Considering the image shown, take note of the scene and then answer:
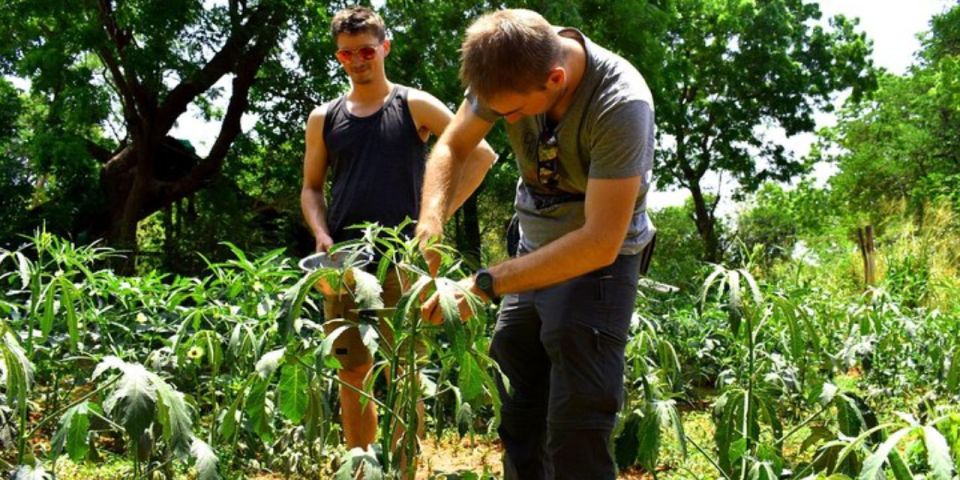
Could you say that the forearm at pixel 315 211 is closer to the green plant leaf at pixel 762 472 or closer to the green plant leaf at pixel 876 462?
the green plant leaf at pixel 762 472

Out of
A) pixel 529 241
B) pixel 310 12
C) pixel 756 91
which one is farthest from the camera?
pixel 756 91

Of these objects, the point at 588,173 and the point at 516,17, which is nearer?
the point at 516,17

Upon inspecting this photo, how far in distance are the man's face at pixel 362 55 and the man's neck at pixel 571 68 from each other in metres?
1.13

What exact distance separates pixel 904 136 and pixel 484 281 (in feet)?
102

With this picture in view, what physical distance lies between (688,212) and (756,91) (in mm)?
5776

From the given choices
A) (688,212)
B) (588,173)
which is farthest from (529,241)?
(688,212)

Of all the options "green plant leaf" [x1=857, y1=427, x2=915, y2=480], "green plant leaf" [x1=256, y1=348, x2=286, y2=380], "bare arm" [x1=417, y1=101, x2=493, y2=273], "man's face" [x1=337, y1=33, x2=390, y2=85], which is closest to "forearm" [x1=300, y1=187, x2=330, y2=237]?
"man's face" [x1=337, y1=33, x2=390, y2=85]

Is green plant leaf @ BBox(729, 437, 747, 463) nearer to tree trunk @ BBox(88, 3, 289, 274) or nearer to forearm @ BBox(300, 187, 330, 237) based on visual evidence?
forearm @ BBox(300, 187, 330, 237)

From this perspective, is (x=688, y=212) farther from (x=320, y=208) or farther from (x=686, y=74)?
(x=320, y=208)

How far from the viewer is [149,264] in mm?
15430

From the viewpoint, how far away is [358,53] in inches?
146

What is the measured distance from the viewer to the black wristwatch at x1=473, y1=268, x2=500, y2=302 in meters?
2.54

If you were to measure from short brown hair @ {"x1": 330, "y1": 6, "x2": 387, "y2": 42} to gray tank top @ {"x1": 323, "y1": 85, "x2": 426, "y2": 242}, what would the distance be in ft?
0.86

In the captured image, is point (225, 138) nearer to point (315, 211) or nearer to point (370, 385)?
point (315, 211)
